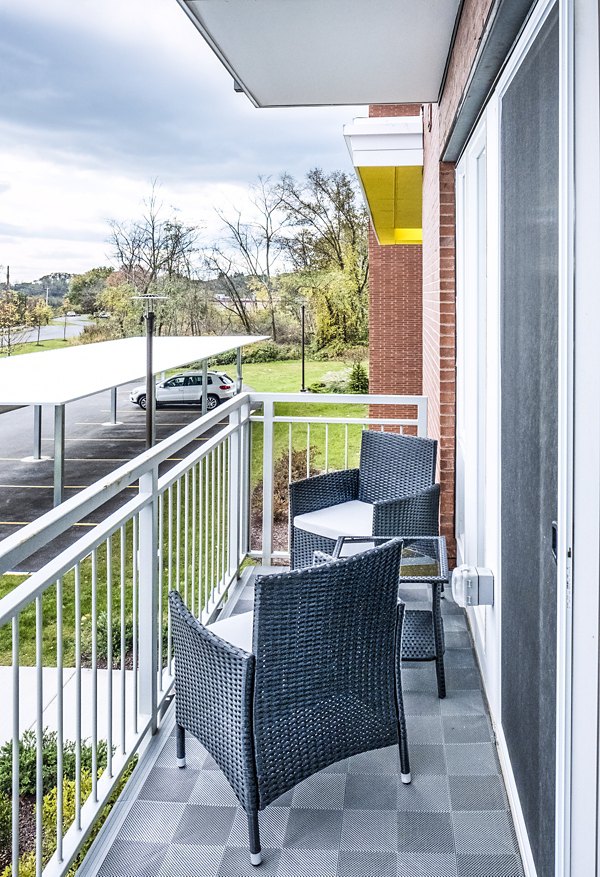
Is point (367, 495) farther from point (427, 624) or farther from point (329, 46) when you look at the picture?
point (329, 46)

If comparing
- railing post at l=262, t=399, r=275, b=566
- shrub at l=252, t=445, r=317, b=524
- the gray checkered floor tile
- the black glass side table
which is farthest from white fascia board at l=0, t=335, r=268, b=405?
the gray checkered floor tile

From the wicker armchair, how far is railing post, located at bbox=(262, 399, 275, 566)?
0.59m

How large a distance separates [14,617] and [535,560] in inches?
40.1

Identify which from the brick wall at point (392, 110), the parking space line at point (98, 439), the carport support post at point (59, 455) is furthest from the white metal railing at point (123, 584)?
the parking space line at point (98, 439)

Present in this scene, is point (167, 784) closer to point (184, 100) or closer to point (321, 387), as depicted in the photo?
point (321, 387)

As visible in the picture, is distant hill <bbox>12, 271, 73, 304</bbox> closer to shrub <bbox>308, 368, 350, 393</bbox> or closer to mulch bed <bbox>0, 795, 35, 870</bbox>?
shrub <bbox>308, 368, 350, 393</bbox>

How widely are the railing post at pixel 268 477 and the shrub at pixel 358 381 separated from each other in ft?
83.6

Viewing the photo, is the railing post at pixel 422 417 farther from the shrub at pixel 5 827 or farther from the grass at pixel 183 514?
the grass at pixel 183 514

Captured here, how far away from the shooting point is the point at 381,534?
10.9 ft

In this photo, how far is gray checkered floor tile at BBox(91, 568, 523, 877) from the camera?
6.57ft

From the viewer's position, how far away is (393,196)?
22.3 feet

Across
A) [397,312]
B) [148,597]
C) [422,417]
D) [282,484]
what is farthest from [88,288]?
[148,597]

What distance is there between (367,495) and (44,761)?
2553 mm

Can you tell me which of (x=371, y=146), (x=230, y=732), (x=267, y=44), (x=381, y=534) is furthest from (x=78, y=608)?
(x=371, y=146)
